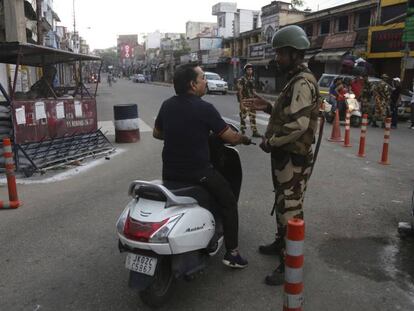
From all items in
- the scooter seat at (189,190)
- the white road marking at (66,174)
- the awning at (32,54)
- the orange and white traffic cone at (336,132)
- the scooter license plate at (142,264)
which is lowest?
the white road marking at (66,174)

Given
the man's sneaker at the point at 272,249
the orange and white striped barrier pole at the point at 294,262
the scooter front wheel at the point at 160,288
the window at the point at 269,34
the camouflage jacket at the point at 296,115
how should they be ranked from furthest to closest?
the window at the point at 269,34 → the man's sneaker at the point at 272,249 → the camouflage jacket at the point at 296,115 → the scooter front wheel at the point at 160,288 → the orange and white striped barrier pole at the point at 294,262

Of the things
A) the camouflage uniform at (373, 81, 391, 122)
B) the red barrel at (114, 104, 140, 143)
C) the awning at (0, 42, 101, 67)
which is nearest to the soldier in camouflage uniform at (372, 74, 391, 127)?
the camouflage uniform at (373, 81, 391, 122)

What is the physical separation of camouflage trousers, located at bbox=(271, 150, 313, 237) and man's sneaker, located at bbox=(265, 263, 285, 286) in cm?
42

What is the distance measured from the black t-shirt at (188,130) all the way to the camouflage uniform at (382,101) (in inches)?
511

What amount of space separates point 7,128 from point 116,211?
317 cm

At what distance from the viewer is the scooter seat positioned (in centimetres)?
349

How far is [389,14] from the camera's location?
961 inches

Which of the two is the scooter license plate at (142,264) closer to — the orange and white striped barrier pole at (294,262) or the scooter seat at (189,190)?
the scooter seat at (189,190)

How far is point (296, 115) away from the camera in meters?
3.46

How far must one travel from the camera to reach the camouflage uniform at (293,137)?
11.4 feet

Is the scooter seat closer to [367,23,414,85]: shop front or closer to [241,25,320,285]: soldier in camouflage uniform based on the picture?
[241,25,320,285]: soldier in camouflage uniform

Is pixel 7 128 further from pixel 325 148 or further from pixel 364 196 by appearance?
pixel 325 148

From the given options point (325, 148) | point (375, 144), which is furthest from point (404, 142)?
point (325, 148)

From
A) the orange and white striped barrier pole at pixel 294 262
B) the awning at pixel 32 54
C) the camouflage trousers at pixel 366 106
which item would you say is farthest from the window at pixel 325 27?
the orange and white striped barrier pole at pixel 294 262
